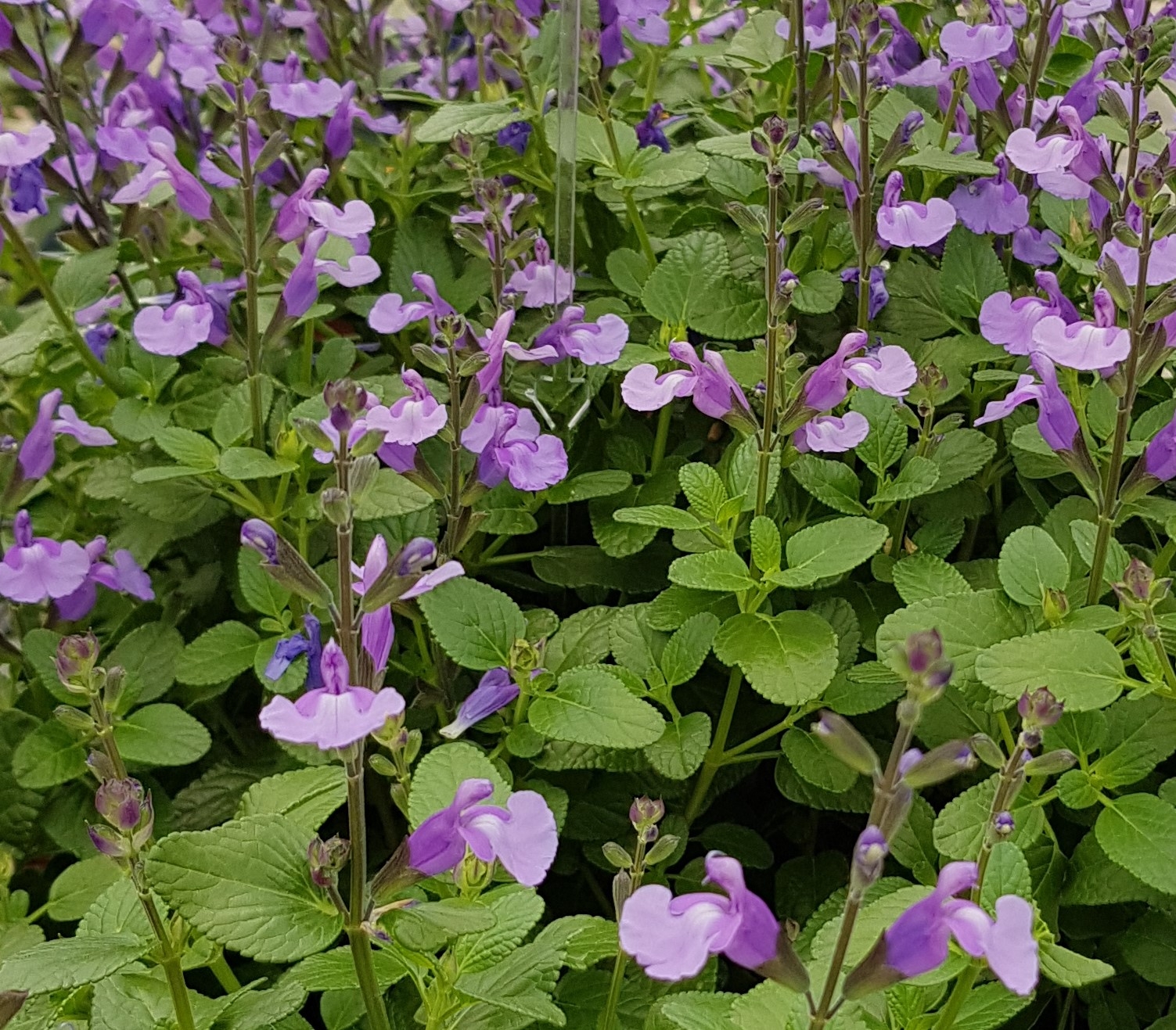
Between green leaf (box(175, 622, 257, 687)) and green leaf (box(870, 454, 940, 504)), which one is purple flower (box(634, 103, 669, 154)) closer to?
green leaf (box(870, 454, 940, 504))

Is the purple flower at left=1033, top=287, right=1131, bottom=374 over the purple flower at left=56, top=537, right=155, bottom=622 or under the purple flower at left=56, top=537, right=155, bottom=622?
over

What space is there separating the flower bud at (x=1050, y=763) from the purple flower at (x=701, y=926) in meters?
0.16

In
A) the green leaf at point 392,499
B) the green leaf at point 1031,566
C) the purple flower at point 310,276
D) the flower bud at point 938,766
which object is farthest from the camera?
the purple flower at point 310,276

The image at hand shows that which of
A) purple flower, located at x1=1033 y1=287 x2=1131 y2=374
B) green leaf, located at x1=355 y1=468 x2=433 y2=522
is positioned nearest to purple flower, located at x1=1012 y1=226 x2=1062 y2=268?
purple flower, located at x1=1033 y1=287 x2=1131 y2=374

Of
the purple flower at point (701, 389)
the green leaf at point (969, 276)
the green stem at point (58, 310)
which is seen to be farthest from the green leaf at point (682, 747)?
the green stem at point (58, 310)

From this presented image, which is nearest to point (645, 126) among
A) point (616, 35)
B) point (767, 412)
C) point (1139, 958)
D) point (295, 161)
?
point (616, 35)

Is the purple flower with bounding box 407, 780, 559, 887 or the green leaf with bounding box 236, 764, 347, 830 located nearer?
the purple flower with bounding box 407, 780, 559, 887

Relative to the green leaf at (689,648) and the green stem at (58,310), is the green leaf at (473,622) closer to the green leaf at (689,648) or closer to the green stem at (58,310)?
the green leaf at (689,648)

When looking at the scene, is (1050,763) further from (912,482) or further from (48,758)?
(48,758)

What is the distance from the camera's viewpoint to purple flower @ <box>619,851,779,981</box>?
0.47m

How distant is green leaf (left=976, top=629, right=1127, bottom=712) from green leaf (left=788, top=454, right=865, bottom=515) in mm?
211

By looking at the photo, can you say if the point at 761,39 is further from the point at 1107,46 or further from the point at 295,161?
the point at 295,161

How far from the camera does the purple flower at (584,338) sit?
37.8 inches

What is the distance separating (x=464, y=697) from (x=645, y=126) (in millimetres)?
615
